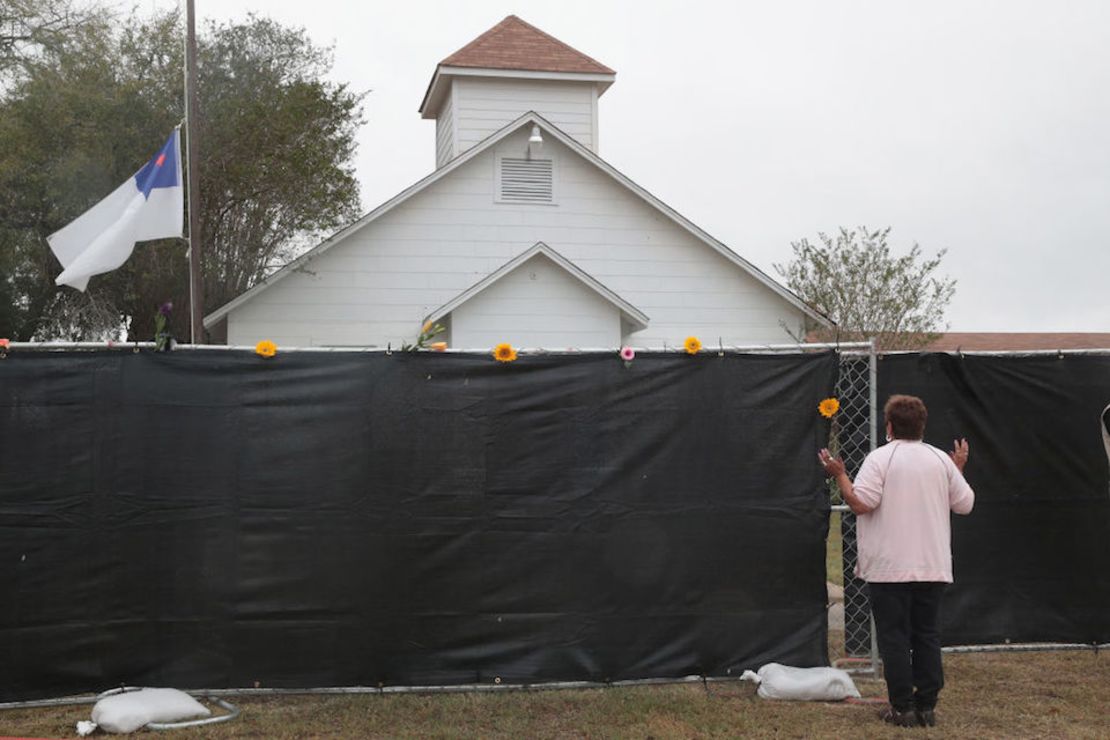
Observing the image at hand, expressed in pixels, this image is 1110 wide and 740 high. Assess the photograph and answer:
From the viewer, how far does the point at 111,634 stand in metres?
6.39

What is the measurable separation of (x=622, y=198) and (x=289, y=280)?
19.0 feet

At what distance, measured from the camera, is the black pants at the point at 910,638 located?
602 cm

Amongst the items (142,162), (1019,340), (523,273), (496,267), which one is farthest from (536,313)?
(1019,340)

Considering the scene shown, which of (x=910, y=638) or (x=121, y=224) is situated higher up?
(x=121, y=224)

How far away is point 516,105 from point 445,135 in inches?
72.5

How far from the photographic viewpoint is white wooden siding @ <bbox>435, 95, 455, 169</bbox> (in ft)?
72.0

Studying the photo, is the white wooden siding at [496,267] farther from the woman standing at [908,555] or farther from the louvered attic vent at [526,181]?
the woman standing at [908,555]

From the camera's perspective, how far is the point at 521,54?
72.4 feet

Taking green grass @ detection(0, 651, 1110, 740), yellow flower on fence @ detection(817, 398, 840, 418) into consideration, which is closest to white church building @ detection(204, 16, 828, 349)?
yellow flower on fence @ detection(817, 398, 840, 418)

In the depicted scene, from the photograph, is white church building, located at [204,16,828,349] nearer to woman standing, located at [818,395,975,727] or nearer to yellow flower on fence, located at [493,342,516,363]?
yellow flower on fence, located at [493,342,516,363]

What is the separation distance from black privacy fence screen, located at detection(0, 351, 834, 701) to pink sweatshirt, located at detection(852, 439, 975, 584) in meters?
0.82

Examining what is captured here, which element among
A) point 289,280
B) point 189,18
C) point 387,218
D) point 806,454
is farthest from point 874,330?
point 806,454

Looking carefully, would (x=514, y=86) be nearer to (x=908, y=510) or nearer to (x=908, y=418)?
(x=908, y=418)

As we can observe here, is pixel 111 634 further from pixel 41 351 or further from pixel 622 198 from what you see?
pixel 622 198
